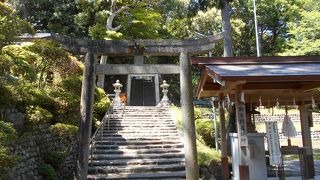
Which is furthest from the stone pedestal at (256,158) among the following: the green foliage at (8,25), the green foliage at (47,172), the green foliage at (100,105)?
the green foliage at (100,105)

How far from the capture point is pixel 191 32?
31.3 m

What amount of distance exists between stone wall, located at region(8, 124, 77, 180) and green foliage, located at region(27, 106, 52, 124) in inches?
8.0

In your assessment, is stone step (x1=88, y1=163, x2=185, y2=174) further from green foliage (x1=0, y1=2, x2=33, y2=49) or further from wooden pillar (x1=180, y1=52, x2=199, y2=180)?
green foliage (x1=0, y1=2, x2=33, y2=49)

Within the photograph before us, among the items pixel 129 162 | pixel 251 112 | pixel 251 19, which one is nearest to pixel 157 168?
pixel 129 162

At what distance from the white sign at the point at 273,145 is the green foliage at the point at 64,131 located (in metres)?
6.37

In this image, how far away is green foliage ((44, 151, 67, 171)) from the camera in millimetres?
10062

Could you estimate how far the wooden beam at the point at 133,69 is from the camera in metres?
9.77

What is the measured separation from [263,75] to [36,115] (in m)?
6.28

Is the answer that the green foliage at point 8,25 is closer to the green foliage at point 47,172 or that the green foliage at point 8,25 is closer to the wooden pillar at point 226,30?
the green foliage at point 47,172

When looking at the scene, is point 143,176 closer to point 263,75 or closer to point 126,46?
point 126,46

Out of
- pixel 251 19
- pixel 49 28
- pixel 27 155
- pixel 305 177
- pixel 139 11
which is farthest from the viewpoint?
pixel 251 19

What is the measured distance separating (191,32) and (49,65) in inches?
784

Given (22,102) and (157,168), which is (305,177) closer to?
(157,168)

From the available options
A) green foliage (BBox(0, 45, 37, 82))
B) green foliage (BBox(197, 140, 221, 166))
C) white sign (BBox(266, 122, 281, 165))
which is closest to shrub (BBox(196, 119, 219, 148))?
green foliage (BBox(197, 140, 221, 166))
